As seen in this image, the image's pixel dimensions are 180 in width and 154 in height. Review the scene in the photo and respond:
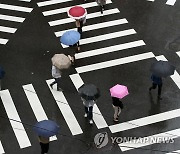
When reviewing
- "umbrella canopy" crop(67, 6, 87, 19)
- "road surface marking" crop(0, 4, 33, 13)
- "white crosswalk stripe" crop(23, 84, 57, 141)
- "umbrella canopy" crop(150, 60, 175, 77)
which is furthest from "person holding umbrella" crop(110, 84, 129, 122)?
"road surface marking" crop(0, 4, 33, 13)

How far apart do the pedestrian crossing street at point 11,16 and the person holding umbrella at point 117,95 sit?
7461 mm

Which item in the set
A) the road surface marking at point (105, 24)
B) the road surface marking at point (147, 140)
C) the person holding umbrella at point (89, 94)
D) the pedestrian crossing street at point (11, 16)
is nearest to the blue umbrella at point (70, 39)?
the person holding umbrella at point (89, 94)

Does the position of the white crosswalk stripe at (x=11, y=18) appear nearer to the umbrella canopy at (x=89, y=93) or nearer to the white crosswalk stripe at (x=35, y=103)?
the white crosswalk stripe at (x=35, y=103)

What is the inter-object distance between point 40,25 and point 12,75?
4.01 m

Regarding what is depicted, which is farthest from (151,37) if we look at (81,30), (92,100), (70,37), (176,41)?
(92,100)

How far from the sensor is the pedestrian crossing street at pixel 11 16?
80.3ft

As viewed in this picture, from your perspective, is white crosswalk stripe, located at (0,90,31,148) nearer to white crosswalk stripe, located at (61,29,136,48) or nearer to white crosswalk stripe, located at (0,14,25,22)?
white crosswalk stripe, located at (61,29,136,48)

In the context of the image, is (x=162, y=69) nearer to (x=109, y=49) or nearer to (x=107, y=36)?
(x=109, y=49)

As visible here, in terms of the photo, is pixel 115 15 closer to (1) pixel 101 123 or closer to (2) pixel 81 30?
(2) pixel 81 30

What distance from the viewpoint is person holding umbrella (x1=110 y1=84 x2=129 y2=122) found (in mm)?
18250

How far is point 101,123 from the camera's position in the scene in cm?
1959

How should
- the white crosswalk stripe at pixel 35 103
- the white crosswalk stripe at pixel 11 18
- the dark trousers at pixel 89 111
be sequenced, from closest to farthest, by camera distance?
the dark trousers at pixel 89 111, the white crosswalk stripe at pixel 35 103, the white crosswalk stripe at pixel 11 18

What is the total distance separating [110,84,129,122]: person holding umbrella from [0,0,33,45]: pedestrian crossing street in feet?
24.5

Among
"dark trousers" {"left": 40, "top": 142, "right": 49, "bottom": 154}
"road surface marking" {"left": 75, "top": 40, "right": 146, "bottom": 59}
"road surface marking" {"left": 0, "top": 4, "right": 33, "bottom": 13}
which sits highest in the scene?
"road surface marking" {"left": 0, "top": 4, "right": 33, "bottom": 13}
